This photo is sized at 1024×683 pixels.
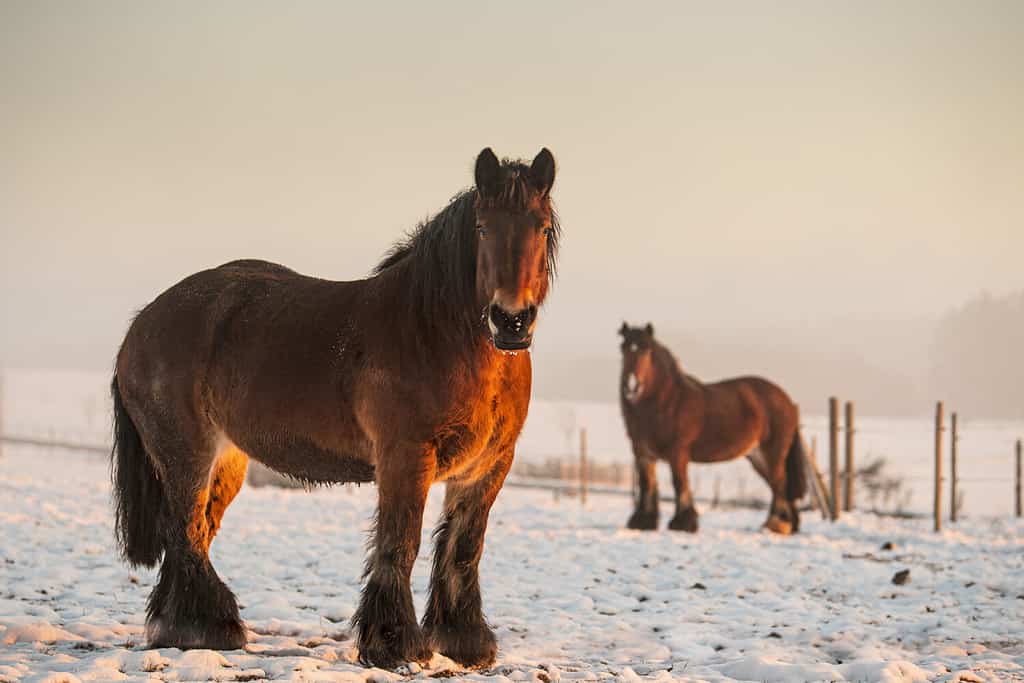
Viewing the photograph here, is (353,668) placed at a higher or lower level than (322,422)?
lower

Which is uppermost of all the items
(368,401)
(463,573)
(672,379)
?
(672,379)

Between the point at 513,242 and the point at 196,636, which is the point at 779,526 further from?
the point at 513,242

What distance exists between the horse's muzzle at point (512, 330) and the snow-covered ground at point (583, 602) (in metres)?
1.70

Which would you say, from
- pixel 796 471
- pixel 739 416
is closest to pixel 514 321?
pixel 739 416

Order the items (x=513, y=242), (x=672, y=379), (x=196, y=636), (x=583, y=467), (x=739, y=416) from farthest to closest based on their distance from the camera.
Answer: (x=583, y=467)
(x=739, y=416)
(x=672, y=379)
(x=196, y=636)
(x=513, y=242)

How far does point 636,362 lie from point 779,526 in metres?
3.00

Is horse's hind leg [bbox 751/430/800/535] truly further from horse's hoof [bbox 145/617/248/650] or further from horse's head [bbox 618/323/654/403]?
horse's hoof [bbox 145/617/248/650]

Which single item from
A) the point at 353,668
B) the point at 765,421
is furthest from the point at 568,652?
the point at 765,421

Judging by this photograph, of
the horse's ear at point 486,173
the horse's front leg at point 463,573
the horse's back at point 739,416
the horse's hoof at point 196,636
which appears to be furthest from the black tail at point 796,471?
the horse's ear at point 486,173

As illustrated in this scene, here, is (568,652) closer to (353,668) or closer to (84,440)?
(353,668)

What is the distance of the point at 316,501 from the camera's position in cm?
1364

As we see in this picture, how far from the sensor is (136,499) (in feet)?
18.4

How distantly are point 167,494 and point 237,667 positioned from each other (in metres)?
1.26

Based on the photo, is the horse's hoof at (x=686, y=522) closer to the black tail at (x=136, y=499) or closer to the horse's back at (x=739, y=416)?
the horse's back at (x=739, y=416)
